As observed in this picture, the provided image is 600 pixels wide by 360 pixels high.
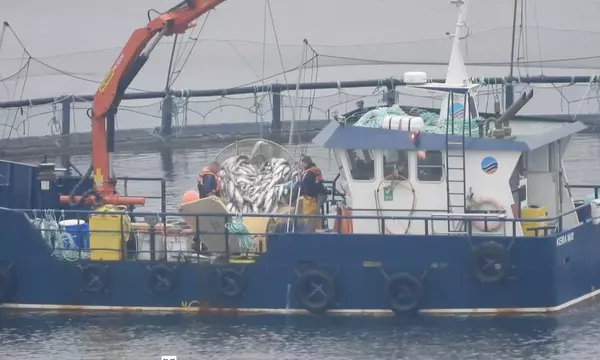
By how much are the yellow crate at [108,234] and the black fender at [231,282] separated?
167cm

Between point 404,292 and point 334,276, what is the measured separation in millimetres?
1056

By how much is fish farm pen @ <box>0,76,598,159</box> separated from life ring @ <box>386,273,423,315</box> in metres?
18.7

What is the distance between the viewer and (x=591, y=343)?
2128 centimetres

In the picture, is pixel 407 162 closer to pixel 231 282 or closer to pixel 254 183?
pixel 254 183

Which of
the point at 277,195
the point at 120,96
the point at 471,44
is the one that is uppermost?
the point at 471,44

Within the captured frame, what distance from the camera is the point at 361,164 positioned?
74.9ft

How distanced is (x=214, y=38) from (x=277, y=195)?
28289 millimetres

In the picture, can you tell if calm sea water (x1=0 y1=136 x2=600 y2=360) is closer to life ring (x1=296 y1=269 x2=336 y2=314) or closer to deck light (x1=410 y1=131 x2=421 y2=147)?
life ring (x1=296 y1=269 x2=336 y2=314)

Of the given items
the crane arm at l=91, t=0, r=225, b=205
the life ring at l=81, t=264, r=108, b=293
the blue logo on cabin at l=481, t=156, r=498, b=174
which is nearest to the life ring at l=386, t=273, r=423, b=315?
the blue logo on cabin at l=481, t=156, r=498, b=174

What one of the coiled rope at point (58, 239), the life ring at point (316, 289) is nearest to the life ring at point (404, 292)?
the life ring at point (316, 289)

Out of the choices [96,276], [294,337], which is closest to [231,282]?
[294,337]

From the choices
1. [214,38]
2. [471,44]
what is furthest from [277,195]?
[214,38]

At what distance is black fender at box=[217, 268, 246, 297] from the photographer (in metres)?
22.8

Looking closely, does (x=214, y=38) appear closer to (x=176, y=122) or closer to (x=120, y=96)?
(x=176, y=122)
